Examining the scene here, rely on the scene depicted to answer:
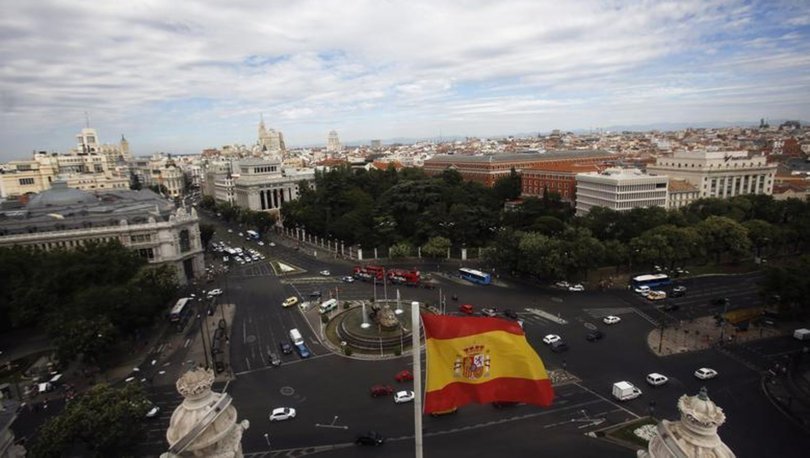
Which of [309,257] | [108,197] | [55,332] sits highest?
[108,197]

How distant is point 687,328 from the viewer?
41812mm

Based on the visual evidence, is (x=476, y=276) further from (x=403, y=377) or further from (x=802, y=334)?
(x=802, y=334)

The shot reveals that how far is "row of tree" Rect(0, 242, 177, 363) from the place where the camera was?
35.1 metres

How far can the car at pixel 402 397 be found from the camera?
3136cm

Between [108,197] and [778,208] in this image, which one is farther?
[108,197]

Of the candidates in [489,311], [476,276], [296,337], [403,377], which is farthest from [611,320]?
[296,337]

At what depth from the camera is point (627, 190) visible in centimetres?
7800

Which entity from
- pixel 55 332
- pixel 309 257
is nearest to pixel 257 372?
pixel 55 332

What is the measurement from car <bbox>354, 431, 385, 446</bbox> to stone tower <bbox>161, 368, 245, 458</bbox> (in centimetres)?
2087

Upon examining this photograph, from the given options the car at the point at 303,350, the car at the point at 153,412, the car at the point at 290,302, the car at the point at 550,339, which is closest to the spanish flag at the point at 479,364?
the car at the point at 153,412

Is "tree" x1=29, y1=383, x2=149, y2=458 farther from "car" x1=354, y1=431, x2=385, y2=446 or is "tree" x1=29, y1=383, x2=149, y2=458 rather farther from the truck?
the truck

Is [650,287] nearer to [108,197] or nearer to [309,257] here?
[309,257]

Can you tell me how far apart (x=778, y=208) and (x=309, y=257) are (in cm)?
7127

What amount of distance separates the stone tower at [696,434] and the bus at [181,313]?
152 feet
